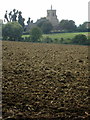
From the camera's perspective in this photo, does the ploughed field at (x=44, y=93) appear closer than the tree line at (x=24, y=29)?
Yes

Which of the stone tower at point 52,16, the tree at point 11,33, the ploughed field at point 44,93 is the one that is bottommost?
the ploughed field at point 44,93

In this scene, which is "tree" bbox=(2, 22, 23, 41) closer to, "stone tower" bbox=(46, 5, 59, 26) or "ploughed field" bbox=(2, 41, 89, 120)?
"ploughed field" bbox=(2, 41, 89, 120)

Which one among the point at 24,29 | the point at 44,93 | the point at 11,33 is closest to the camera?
the point at 44,93

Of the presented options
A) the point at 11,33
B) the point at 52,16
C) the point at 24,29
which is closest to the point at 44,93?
the point at 11,33

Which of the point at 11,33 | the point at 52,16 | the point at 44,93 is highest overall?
the point at 52,16

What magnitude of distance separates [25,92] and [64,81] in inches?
91.8

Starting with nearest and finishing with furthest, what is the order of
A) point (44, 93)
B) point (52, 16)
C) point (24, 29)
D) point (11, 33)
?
point (44, 93), point (11, 33), point (24, 29), point (52, 16)

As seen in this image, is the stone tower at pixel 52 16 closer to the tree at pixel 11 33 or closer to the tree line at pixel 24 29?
the tree line at pixel 24 29

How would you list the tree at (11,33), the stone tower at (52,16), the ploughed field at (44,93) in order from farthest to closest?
the stone tower at (52,16), the tree at (11,33), the ploughed field at (44,93)

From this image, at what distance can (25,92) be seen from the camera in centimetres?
875

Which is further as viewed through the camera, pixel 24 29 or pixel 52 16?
pixel 52 16

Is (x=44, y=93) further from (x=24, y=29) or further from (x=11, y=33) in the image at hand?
(x=24, y=29)

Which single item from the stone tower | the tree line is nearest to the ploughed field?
the tree line

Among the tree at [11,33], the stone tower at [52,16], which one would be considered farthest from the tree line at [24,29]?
the stone tower at [52,16]
